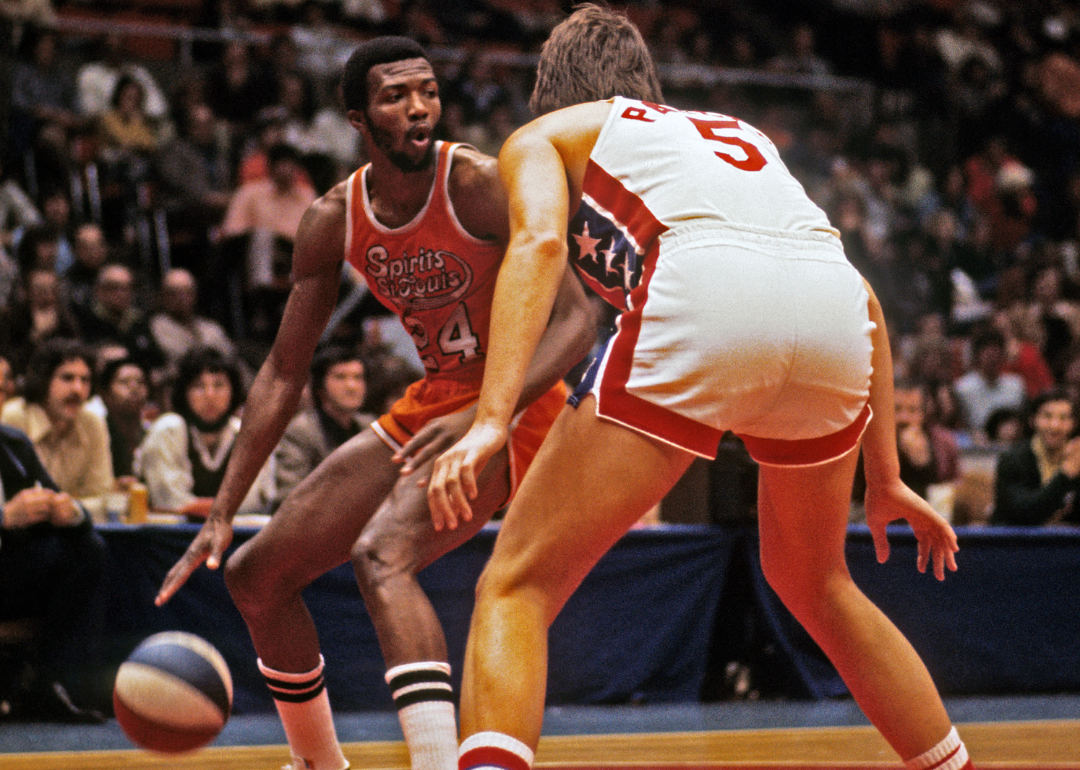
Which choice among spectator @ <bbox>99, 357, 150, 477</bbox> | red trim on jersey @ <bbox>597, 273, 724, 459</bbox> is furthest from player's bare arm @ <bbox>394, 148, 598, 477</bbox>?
spectator @ <bbox>99, 357, 150, 477</bbox>

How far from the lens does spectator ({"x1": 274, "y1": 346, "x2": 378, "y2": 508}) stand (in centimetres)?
583

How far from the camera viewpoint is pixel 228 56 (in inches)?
375

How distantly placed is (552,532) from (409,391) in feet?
3.96

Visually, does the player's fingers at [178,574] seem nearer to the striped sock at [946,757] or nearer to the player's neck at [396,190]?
the player's neck at [396,190]

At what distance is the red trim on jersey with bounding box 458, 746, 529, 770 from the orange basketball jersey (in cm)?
129

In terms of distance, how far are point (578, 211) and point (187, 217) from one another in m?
6.85

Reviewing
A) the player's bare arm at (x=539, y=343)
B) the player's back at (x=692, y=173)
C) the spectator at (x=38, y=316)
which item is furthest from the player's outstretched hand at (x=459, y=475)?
the spectator at (x=38, y=316)

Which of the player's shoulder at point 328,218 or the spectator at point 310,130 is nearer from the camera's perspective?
the player's shoulder at point 328,218

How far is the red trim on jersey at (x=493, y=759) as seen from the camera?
198cm

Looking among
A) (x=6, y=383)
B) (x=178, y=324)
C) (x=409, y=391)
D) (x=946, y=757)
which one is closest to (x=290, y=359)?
(x=409, y=391)

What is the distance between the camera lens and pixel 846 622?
2447 millimetres

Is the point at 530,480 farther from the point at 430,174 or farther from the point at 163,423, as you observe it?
the point at 163,423

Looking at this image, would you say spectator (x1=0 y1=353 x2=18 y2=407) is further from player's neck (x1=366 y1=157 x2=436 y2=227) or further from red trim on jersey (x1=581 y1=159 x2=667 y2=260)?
red trim on jersey (x1=581 y1=159 x2=667 y2=260)

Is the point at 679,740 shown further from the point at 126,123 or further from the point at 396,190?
the point at 126,123
